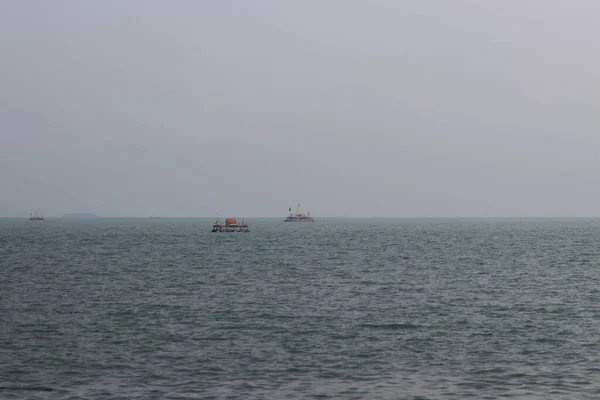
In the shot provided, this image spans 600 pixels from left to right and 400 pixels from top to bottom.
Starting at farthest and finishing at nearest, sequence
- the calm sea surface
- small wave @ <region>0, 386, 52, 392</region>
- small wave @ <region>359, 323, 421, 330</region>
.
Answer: small wave @ <region>359, 323, 421, 330</region>
the calm sea surface
small wave @ <region>0, 386, 52, 392</region>

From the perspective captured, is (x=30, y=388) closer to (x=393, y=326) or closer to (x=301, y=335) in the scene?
(x=301, y=335)

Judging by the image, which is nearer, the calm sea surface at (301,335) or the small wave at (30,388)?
the small wave at (30,388)

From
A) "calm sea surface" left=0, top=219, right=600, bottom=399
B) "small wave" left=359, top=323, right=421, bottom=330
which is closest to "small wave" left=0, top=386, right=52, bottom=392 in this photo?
"calm sea surface" left=0, top=219, right=600, bottom=399

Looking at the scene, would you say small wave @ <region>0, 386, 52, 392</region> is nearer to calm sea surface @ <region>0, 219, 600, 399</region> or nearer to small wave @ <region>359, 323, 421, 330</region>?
calm sea surface @ <region>0, 219, 600, 399</region>

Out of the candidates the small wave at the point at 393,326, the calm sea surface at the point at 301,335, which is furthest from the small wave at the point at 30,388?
the small wave at the point at 393,326

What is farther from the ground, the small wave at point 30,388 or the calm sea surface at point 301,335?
the calm sea surface at point 301,335

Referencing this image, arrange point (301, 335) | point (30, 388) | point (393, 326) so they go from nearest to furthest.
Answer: point (30, 388) < point (301, 335) < point (393, 326)

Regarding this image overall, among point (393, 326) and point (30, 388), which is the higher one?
point (393, 326)

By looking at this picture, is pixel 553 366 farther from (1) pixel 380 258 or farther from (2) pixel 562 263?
(1) pixel 380 258

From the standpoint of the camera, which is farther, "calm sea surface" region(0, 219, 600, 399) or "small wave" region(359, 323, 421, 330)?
"small wave" region(359, 323, 421, 330)

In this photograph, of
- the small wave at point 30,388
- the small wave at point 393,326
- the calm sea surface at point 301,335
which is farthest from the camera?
the small wave at point 393,326

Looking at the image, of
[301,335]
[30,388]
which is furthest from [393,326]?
[30,388]

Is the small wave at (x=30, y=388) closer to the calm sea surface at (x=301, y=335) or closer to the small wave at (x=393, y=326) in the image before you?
the calm sea surface at (x=301, y=335)

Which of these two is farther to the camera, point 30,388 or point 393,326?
point 393,326
